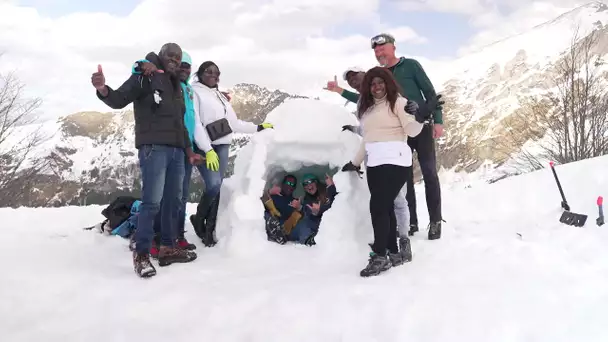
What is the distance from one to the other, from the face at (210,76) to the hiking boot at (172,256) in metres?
1.40

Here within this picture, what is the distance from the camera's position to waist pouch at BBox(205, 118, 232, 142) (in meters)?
3.59

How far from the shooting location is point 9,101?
38.5ft

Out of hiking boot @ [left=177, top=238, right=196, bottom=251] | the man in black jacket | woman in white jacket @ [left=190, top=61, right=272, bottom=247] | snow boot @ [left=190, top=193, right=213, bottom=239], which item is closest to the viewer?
the man in black jacket

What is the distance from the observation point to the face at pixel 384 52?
3.41 metres

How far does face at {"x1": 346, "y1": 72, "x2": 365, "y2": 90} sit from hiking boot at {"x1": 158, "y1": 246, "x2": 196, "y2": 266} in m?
1.88

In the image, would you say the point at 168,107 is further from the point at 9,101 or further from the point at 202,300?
the point at 9,101

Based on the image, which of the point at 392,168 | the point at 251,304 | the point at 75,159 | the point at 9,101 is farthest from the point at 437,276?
the point at 75,159

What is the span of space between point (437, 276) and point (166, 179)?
190 centimetres

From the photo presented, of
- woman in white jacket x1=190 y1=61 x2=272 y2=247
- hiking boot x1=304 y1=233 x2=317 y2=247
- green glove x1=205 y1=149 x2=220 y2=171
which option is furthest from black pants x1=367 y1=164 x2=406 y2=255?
woman in white jacket x1=190 y1=61 x2=272 y2=247

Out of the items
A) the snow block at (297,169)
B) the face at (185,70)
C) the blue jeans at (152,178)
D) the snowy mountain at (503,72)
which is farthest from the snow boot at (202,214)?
the snowy mountain at (503,72)

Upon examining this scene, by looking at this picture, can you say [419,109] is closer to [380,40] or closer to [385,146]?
[385,146]

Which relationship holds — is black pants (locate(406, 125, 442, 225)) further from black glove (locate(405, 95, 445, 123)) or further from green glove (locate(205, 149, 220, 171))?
green glove (locate(205, 149, 220, 171))

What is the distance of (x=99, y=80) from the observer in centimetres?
250

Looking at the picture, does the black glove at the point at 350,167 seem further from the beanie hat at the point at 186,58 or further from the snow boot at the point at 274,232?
the beanie hat at the point at 186,58
